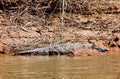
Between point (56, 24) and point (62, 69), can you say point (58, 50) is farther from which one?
point (62, 69)

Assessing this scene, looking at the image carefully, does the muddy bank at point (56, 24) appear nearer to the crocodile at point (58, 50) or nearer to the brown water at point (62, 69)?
the crocodile at point (58, 50)


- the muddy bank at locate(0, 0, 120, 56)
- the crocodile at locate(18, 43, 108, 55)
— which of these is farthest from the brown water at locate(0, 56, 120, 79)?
the muddy bank at locate(0, 0, 120, 56)

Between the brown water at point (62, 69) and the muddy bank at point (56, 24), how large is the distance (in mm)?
1709

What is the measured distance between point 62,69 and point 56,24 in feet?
14.5

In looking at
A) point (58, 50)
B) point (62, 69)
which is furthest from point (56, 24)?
point (62, 69)

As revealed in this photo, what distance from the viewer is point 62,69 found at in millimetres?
6129

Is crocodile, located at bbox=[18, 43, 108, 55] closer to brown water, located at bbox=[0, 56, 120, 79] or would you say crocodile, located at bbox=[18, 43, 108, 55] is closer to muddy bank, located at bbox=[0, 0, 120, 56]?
muddy bank, located at bbox=[0, 0, 120, 56]

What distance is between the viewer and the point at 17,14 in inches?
430

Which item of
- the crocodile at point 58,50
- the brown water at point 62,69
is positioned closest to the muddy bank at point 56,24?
the crocodile at point 58,50

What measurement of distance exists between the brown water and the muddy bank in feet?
5.61

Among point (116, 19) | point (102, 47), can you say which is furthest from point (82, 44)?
point (116, 19)

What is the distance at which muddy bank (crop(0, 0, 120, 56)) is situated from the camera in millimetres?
9430

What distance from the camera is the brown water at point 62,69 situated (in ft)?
17.7

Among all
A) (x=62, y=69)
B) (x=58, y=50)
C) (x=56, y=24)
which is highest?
(x=62, y=69)
